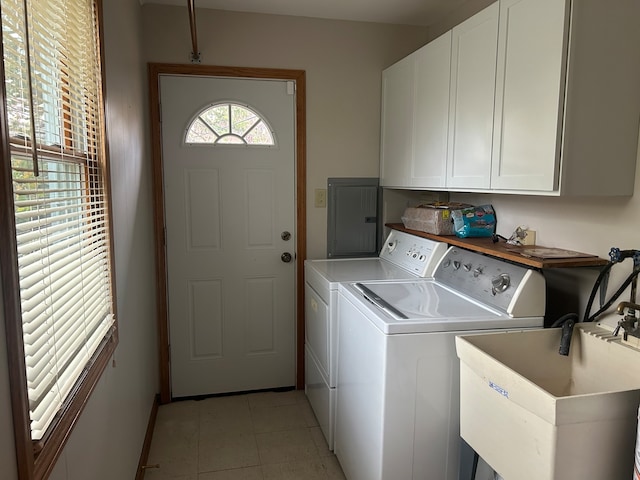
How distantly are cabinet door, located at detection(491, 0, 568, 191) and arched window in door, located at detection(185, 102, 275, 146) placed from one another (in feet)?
5.04

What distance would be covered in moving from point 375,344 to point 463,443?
523 millimetres

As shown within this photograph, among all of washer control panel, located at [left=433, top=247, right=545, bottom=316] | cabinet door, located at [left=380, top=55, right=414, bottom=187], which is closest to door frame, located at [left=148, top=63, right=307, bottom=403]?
cabinet door, located at [left=380, top=55, right=414, bottom=187]

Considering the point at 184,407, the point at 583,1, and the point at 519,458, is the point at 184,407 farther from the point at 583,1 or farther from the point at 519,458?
the point at 583,1

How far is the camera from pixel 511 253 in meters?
1.95

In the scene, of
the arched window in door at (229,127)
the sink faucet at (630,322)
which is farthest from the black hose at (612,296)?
the arched window in door at (229,127)

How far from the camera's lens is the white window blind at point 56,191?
1000 millimetres

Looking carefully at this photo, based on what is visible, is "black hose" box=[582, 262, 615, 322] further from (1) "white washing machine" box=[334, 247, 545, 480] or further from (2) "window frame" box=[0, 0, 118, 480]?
(2) "window frame" box=[0, 0, 118, 480]

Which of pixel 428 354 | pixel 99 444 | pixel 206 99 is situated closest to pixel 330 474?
pixel 428 354

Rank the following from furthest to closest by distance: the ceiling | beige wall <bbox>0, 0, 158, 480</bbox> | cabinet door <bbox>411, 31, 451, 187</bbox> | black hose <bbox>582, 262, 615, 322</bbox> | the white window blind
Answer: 1. the ceiling
2. cabinet door <bbox>411, 31, 451, 187</bbox>
3. black hose <bbox>582, 262, 615, 322</bbox>
4. beige wall <bbox>0, 0, 158, 480</bbox>
5. the white window blind

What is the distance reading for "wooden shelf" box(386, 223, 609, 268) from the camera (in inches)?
69.2

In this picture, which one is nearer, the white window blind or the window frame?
the window frame

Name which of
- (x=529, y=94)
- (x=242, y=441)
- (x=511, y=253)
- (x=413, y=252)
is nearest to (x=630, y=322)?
(x=511, y=253)

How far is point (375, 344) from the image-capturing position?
1.86 metres

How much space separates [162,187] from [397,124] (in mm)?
1483
